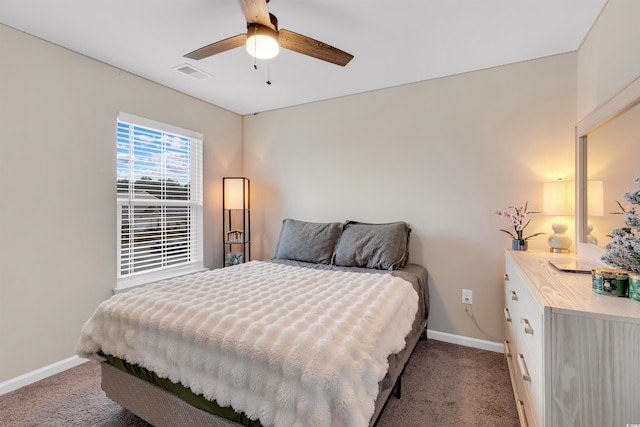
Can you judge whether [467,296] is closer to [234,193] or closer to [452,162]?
[452,162]

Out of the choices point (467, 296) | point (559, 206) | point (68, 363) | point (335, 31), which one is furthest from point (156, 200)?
point (559, 206)

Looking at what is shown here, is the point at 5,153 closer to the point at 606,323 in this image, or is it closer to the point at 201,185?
the point at 201,185

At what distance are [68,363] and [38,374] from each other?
0.18m

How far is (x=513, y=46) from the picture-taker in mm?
2146

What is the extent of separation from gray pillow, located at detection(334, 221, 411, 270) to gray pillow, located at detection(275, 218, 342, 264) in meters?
0.12

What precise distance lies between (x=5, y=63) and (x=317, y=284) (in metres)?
2.60

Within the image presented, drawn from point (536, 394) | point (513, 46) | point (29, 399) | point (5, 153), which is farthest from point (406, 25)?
point (29, 399)

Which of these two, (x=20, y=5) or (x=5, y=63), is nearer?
(x=20, y=5)

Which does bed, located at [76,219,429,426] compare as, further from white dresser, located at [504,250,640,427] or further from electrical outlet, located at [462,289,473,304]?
electrical outlet, located at [462,289,473,304]

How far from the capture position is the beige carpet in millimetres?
1646

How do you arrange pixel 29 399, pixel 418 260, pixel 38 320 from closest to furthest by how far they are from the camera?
pixel 29 399, pixel 38 320, pixel 418 260

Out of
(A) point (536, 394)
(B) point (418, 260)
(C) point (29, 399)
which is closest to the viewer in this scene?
(A) point (536, 394)

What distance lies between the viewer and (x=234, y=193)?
3.44m

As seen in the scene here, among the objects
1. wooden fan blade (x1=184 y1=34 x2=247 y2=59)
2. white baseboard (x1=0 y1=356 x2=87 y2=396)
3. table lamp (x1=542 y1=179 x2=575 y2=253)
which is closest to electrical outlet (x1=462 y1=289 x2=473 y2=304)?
table lamp (x1=542 y1=179 x2=575 y2=253)
